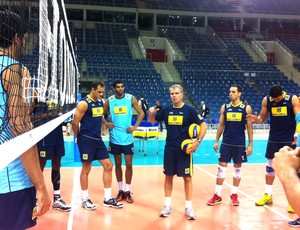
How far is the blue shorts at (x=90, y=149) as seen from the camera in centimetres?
522

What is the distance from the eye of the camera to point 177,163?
16.1ft

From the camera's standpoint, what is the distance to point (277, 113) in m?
5.28

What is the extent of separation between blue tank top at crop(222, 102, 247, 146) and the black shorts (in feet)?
8.79

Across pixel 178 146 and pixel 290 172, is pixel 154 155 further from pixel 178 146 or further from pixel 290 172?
pixel 290 172

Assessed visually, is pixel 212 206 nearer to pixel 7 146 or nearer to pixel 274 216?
pixel 274 216

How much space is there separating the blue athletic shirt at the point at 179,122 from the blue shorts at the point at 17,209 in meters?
3.08

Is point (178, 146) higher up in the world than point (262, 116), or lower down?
lower down

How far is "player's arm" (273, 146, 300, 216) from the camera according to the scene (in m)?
1.32

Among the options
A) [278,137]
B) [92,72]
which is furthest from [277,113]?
[92,72]

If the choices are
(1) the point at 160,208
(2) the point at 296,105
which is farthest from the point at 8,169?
(2) the point at 296,105

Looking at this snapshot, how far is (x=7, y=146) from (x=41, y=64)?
5.28 feet

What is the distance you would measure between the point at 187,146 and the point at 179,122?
39 centimetres

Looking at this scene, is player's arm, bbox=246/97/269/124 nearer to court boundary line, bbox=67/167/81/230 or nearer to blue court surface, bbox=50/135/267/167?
court boundary line, bbox=67/167/81/230

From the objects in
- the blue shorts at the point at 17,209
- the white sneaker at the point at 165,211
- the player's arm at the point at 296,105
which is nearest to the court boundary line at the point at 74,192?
the white sneaker at the point at 165,211
